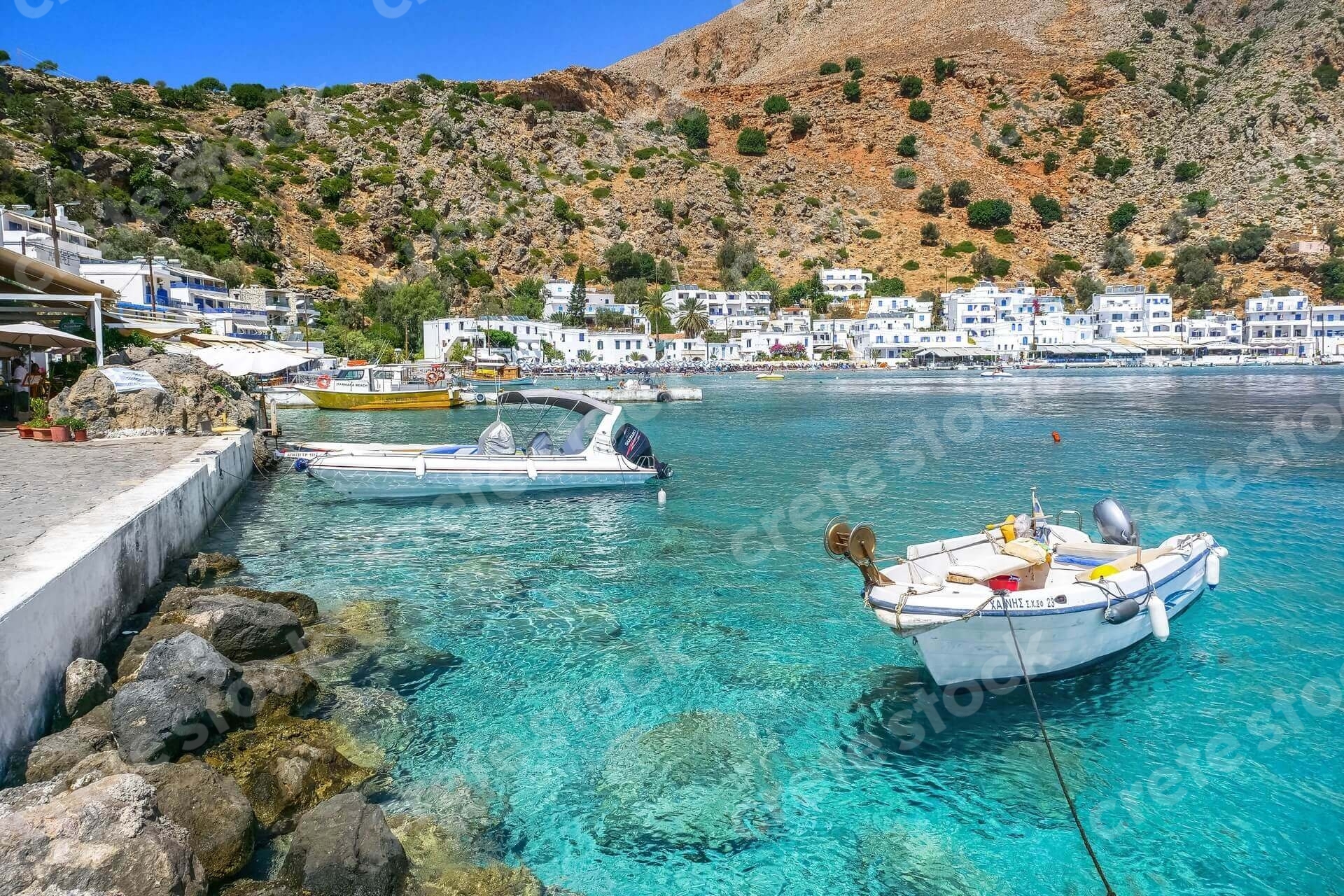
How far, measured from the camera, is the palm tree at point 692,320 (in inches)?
4306

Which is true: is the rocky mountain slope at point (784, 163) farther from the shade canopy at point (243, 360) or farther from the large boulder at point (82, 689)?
the large boulder at point (82, 689)

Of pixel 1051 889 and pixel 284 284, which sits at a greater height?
pixel 284 284

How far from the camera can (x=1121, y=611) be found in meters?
9.10

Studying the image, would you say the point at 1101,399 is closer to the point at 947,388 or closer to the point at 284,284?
the point at 947,388

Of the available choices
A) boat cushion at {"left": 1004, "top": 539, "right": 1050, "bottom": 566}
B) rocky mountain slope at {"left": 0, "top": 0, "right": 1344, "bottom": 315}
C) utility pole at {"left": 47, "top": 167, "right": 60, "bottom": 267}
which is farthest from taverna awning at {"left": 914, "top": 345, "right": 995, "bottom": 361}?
boat cushion at {"left": 1004, "top": 539, "right": 1050, "bottom": 566}

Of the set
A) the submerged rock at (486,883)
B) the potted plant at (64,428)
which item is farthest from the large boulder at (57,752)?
the potted plant at (64,428)

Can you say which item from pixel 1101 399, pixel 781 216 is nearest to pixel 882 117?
pixel 781 216

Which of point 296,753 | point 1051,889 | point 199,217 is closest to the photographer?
point 1051,889

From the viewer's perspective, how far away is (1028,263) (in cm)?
13062

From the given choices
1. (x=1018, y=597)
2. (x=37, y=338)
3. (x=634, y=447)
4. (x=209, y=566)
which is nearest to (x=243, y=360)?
(x=37, y=338)

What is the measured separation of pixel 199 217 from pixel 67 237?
107ft

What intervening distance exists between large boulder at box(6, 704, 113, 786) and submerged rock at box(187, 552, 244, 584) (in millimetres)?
6160

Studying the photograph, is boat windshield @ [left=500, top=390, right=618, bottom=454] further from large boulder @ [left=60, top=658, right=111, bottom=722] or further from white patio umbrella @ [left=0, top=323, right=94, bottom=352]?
large boulder @ [left=60, top=658, right=111, bottom=722]

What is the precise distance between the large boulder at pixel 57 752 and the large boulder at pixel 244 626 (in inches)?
90.2
